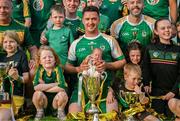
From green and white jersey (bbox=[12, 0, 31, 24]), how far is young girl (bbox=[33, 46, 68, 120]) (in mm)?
1235

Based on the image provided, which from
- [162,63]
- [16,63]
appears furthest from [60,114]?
[162,63]

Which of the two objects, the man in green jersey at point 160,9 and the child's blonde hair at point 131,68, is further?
the man in green jersey at point 160,9

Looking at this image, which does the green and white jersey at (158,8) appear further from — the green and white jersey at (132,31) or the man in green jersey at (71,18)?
the man in green jersey at (71,18)

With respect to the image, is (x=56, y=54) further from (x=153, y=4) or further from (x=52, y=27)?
(x=153, y=4)

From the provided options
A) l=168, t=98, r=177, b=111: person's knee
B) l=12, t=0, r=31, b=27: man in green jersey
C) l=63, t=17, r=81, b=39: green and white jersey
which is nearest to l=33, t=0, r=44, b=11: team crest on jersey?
l=12, t=0, r=31, b=27: man in green jersey

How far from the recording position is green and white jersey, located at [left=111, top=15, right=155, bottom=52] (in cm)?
743

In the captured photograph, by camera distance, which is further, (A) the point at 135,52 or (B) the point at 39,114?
(A) the point at 135,52

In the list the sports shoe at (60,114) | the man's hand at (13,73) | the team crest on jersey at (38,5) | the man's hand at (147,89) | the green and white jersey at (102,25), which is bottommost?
the sports shoe at (60,114)

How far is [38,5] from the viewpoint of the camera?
816cm

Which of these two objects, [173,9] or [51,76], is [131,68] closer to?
[51,76]

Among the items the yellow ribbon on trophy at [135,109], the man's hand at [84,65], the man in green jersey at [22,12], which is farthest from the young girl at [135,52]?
the man in green jersey at [22,12]

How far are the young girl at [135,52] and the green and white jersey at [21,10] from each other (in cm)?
179

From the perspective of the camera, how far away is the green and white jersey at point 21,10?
7973 millimetres

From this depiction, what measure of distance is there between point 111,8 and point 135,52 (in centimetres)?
117
